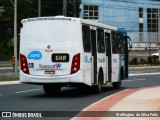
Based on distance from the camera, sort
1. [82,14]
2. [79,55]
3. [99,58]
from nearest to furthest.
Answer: [79,55]
[99,58]
[82,14]

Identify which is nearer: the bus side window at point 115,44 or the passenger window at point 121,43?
the bus side window at point 115,44

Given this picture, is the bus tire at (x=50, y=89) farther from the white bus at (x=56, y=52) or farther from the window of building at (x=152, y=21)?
the window of building at (x=152, y=21)

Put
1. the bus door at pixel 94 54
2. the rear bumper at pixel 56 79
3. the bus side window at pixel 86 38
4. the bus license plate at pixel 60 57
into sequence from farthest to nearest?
the bus door at pixel 94 54
the bus side window at pixel 86 38
the bus license plate at pixel 60 57
the rear bumper at pixel 56 79

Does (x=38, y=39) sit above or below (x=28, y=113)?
above

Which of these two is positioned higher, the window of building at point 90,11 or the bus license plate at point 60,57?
the window of building at point 90,11

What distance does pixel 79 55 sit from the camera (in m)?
20.5

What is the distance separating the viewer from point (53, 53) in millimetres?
20562

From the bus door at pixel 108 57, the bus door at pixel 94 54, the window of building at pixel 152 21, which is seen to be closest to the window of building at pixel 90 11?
the window of building at pixel 152 21

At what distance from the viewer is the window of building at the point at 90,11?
320ft

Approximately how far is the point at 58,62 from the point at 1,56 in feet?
272

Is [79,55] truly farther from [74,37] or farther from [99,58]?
[99,58]

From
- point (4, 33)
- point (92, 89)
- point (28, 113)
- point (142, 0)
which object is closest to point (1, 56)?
point (4, 33)

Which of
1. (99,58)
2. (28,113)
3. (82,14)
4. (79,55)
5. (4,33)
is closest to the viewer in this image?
(28,113)

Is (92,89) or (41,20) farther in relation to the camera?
(92,89)
